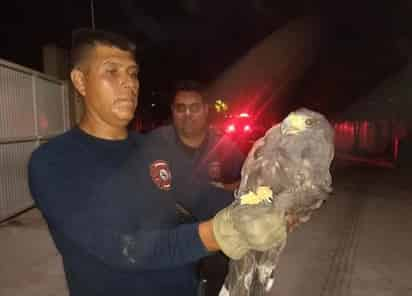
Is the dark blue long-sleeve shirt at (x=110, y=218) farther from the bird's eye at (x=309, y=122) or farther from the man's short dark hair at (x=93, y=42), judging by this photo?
the bird's eye at (x=309, y=122)

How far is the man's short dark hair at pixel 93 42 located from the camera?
1.26 m

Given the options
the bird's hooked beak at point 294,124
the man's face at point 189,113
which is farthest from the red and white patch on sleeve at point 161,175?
the man's face at point 189,113

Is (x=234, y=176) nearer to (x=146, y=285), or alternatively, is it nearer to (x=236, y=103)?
(x=146, y=285)

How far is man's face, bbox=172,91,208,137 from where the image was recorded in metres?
2.57

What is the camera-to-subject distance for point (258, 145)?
1.31 meters

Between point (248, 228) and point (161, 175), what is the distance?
529 millimetres

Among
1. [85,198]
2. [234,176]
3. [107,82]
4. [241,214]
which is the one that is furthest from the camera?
[234,176]

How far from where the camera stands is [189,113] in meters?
2.72

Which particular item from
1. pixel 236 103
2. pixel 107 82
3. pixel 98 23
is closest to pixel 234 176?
pixel 107 82

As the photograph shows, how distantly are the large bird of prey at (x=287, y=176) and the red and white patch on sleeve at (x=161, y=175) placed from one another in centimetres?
28

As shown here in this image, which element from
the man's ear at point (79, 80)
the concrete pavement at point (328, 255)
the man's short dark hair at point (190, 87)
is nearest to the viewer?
the man's ear at point (79, 80)

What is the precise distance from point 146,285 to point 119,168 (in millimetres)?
382

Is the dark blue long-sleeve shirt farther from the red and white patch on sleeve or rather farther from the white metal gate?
the white metal gate

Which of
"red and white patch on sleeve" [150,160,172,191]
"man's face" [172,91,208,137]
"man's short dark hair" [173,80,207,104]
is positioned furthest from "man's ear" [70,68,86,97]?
"man's short dark hair" [173,80,207,104]
